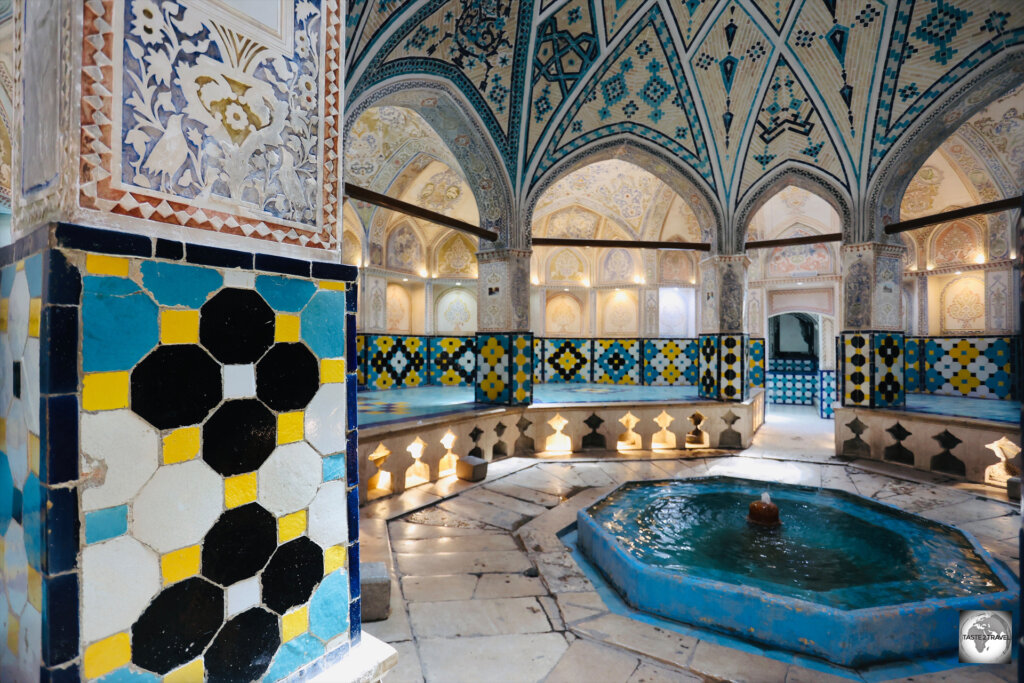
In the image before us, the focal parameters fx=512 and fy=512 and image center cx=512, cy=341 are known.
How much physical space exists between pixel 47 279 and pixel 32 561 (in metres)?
0.46

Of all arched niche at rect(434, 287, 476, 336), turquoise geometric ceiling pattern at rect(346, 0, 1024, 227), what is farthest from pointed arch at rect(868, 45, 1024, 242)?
arched niche at rect(434, 287, 476, 336)

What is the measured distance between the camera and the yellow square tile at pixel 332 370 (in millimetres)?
1104

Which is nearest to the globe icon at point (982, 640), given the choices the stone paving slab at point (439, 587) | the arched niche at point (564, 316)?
the stone paving slab at point (439, 587)

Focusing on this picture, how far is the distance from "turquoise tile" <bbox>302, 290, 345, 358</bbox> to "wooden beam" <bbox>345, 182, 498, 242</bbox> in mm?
3890

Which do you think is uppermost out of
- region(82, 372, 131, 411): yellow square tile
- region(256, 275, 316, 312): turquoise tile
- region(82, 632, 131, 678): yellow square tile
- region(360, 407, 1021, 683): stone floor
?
Answer: region(256, 275, 316, 312): turquoise tile

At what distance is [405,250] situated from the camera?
10875mm

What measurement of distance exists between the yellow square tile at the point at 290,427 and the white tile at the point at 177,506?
135mm

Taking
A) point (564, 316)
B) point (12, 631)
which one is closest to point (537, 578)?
point (12, 631)

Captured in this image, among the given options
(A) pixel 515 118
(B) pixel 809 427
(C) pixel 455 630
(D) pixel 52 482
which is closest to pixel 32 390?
(D) pixel 52 482

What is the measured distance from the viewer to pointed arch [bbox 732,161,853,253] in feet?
24.7

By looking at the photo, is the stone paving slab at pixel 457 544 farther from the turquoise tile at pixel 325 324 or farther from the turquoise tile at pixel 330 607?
the turquoise tile at pixel 325 324

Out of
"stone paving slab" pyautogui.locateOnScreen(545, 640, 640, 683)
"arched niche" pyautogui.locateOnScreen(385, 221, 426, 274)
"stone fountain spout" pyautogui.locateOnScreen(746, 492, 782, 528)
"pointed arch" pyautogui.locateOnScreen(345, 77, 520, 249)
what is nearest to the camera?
"stone paving slab" pyautogui.locateOnScreen(545, 640, 640, 683)

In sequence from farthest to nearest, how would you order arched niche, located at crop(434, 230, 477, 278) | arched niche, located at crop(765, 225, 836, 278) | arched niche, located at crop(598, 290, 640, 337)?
arched niche, located at crop(598, 290, 640, 337) < arched niche, located at crop(765, 225, 836, 278) < arched niche, located at crop(434, 230, 477, 278)

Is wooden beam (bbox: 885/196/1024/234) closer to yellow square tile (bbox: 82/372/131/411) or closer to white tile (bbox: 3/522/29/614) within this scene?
yellow square tile (bbox: 82/372/131/411)
